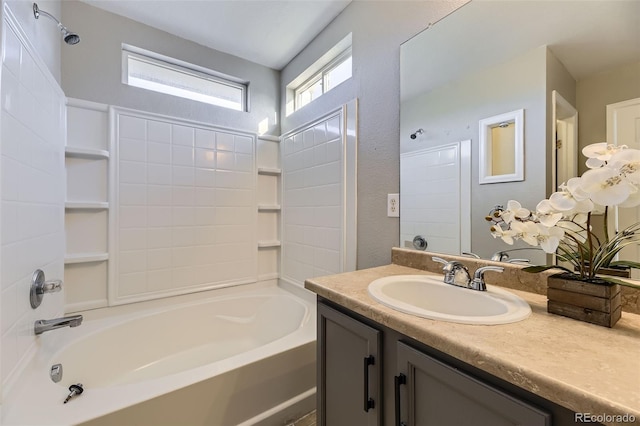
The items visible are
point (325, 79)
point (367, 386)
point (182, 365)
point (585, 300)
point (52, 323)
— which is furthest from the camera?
point (325, 79)

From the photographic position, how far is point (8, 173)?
3.28ft

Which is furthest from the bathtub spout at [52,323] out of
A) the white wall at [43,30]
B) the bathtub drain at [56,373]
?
the white wall at [43,30]

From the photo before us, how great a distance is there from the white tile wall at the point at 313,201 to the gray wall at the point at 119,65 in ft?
1.93

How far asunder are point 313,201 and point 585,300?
5.36 ft

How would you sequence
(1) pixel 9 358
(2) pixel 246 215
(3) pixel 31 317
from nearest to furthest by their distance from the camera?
(1) pixel 9 358 → (3) pixel 31 317 → (2) pixel 246 215

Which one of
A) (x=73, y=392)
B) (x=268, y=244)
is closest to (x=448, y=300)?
(x=73, y=392)

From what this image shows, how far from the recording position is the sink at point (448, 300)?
753mm

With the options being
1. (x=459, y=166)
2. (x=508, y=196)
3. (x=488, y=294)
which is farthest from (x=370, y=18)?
(x=488, y=294)

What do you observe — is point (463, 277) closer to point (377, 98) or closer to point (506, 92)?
point (506, 92)

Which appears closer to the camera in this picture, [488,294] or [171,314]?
[488,294]

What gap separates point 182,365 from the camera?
6.11ft

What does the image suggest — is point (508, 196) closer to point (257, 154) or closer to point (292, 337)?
point (292, 337)

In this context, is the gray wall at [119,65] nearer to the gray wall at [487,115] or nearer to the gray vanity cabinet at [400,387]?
the gray wall at [487,115]

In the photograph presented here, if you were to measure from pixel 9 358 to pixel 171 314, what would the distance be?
3.21 feet
